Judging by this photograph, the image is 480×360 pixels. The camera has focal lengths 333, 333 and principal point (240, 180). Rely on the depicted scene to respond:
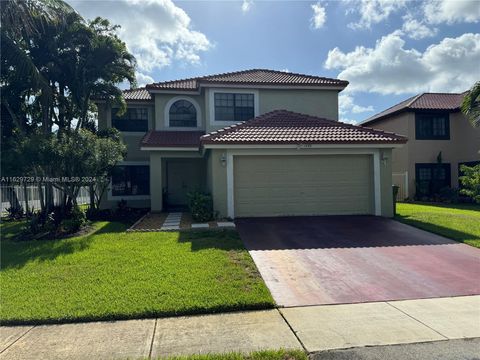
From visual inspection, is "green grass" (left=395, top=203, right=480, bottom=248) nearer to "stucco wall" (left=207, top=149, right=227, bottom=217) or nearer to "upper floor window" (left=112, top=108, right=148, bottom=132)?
"stucco wall" (left=207, top=149, right=227, bottom=217)

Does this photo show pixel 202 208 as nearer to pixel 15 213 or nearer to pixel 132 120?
pixel 132 120

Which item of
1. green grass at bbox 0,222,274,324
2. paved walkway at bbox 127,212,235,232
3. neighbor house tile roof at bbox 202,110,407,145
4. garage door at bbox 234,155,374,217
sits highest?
neighbor house tile roof at bbox 202,110,407,145

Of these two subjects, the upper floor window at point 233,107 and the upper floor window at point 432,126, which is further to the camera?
the upper floor window at point 432,126

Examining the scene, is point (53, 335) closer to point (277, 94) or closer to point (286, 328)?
point (286, 328)

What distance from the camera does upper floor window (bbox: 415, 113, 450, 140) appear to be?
77.4 feet

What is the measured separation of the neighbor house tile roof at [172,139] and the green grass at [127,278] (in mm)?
6696

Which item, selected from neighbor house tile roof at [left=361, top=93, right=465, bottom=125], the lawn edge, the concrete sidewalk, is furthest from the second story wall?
neighbor house tile roof at [left=361, top=93, right=465, bottom=125]

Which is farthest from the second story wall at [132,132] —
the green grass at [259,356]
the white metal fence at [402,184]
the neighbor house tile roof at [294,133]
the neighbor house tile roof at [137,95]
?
the white metal fence at [402,184]

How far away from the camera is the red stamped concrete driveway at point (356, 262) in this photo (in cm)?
617

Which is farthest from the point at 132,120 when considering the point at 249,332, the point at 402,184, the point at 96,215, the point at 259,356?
the point at 402,184

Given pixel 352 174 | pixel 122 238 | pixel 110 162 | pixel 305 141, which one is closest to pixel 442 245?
pixel 352 174

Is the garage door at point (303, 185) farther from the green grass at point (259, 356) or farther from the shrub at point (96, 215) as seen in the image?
the green grass at point (259, 356)

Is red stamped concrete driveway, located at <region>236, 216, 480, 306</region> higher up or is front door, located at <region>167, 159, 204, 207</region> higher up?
front door, located at <region>167, 159, 204, 207</region>

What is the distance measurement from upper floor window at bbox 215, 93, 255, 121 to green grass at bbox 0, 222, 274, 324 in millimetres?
9224
